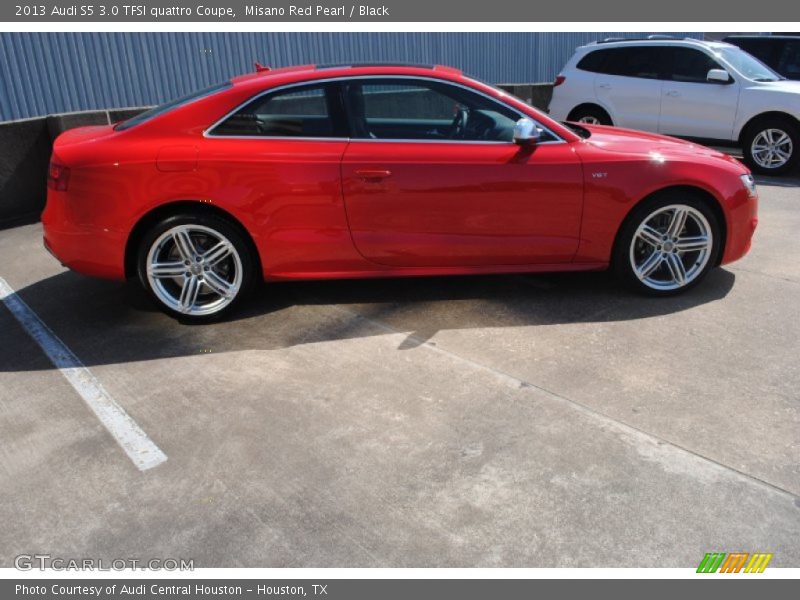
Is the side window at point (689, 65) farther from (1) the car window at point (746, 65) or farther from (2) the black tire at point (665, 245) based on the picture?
(2) the black tire at point (665, 245)

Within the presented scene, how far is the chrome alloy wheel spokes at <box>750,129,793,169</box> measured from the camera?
8969 mm

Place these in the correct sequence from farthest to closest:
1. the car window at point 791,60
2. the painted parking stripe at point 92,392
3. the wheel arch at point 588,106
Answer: the car window at point 791,60 < the wheel arch at point 588,106 < the painted parking stripe at point 92,392

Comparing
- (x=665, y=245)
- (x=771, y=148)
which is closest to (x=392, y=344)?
(x=665, y=245)

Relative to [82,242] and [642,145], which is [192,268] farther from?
[642,145]

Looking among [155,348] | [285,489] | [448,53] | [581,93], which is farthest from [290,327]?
[448,53]

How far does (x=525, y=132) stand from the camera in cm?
440

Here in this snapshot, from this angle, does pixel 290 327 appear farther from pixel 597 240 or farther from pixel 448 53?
pixel 448 53

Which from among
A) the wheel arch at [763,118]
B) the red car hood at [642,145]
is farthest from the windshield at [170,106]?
the wheel arch at [763,118]

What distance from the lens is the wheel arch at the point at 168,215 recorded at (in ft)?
14.6

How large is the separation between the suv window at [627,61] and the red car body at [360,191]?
5.61 metres

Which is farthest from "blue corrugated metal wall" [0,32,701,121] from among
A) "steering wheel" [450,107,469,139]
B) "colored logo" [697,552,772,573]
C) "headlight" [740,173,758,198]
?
"colored logo" [697,552,772,573]

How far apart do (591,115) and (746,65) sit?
6.86 ft

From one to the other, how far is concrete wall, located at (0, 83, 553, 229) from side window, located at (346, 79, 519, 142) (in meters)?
4.46

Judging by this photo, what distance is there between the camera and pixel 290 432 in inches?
133
